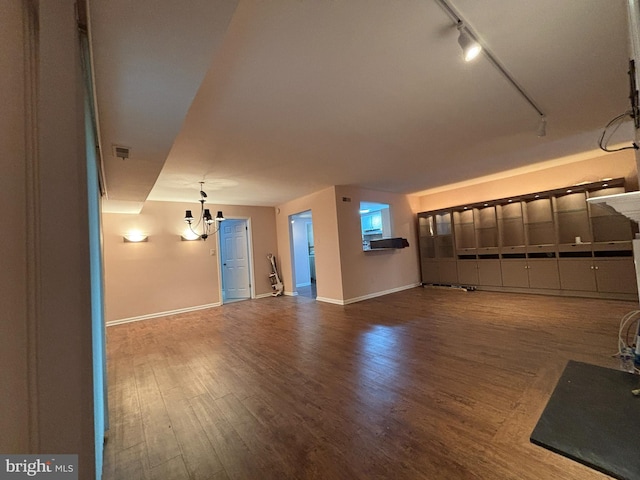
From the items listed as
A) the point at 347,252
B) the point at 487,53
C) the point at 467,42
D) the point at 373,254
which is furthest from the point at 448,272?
the point at 467,42

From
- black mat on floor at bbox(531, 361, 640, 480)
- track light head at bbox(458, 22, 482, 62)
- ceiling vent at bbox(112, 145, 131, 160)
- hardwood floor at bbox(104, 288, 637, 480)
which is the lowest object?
hardwood floor at bbox(104, 288, 637, 480)

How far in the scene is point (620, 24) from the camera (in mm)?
1640

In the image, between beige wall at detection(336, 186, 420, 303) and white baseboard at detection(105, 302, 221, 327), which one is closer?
white baseboard at detection(105, 302, 221, 327)

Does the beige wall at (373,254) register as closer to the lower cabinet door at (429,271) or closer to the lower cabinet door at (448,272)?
the lower cabinet door at (429,271)

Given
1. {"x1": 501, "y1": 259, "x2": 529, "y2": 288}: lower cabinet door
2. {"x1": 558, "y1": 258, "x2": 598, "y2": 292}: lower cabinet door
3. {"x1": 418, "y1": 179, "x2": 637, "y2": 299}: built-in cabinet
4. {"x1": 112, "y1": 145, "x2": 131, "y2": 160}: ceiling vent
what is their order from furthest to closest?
{"x1": 501, "y1": 259, "x2": 529, "y2": 288}: lower cabinet door
{"x1": 558, "y1": 258, "x2": 598, "y2": 292}: lower cabinet door
{"x1": 418, "y1": 179, "x2": 637, "y2": 299}: built-in cabinet
{"x1": 112, "y1": 145, "x2": 131, "y2": 160}: ceiling vent

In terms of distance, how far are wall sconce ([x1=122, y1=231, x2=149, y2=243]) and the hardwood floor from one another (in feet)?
6.39

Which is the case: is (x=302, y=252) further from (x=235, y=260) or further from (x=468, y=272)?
(x=468, y=272)

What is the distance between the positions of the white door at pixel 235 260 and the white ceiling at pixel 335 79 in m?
3.41

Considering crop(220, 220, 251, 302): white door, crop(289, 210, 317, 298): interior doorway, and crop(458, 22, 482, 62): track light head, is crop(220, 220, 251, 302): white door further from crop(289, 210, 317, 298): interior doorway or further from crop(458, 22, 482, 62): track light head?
crop(458, 22, 482, 62): track light head

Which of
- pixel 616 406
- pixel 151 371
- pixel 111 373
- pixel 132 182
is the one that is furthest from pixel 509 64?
pixel 111 373

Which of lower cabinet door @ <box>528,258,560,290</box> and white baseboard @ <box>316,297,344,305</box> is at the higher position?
lower cabinet door @ <box>528,258,560,290</box>

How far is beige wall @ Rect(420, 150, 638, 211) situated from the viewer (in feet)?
14.5

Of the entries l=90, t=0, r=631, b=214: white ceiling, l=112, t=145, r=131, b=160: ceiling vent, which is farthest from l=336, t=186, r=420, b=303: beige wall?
l=112, t=145, r=131, b=160: ceiling vent

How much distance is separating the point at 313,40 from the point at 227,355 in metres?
3.26
